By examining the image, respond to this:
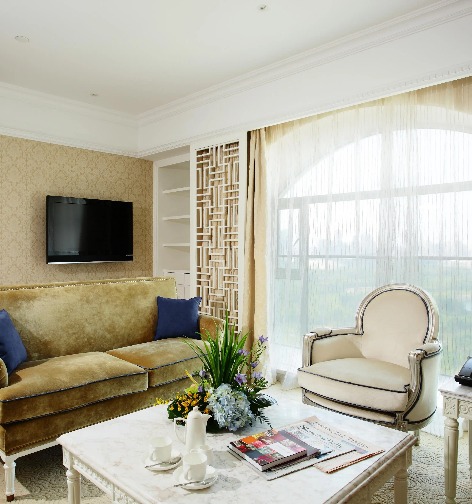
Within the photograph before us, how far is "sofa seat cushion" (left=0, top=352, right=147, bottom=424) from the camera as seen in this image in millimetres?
2296

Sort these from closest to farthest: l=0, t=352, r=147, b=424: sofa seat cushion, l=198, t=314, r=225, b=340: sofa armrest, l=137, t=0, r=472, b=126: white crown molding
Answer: l=0, t=352, r=147, b=424: sofa seat cushion < l=137, t=0, r=472, b=126: white crown molding < l=198, t=314, r=225, b=340: sofa armrest

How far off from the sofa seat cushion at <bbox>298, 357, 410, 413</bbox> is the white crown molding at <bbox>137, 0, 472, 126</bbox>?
7.73 feet

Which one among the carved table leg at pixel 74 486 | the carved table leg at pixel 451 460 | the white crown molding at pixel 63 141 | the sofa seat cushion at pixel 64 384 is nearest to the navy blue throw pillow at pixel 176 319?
the sofa seat cushion at pixel 64 384

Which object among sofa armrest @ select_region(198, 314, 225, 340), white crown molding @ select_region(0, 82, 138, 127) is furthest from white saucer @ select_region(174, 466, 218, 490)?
white crown molding @ select_region(0, 82, 138, 127)

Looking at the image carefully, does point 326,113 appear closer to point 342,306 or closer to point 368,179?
point 368,179

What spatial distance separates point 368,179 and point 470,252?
97 cm

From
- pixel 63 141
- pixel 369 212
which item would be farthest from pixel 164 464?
pixel 63 141

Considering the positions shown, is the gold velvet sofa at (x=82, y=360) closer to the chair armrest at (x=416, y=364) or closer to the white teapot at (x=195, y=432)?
the white teapot at (x=195, y=432)

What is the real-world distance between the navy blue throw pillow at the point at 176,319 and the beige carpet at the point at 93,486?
1206mm

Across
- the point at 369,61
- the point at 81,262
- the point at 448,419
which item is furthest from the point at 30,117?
the point at 448,419

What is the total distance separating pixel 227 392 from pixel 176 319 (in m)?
1.88

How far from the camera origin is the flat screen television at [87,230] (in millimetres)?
4887

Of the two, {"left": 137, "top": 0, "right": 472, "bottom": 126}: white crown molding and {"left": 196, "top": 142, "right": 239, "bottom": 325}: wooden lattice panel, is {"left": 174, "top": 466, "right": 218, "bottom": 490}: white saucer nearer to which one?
{"left": 196, "top": 142, "right": 239, "bottom": 325}: wooden lattice panel

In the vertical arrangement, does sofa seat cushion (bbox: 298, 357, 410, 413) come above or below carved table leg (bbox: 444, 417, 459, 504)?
above
